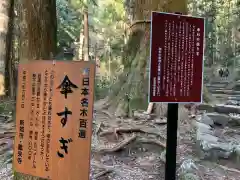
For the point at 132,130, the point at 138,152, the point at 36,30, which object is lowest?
the point at 138,152

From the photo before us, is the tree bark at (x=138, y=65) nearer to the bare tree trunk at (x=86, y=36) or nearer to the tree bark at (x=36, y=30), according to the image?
the tree bark at (x=36, y=30)

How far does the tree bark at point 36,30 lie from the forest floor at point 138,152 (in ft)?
5.12

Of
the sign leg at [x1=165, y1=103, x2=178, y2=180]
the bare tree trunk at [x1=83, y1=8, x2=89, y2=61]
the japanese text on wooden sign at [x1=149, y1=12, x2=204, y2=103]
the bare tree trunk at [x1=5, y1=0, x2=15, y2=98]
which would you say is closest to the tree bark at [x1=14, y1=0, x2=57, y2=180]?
the japanese text on wooden sign at [x1=149, y1=12, x2=204, y2=103]

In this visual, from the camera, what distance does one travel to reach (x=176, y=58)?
8.25 ft

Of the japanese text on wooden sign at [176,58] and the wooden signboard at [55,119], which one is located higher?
the japanese text on wooden sign at [176,58]

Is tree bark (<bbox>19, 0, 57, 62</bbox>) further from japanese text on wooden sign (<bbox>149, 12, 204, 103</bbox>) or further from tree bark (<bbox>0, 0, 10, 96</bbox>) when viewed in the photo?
tree bark (<bbox>0, 0, 10, 96</bbox>)

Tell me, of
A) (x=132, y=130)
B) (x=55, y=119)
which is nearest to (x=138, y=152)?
(x=132, y=130)

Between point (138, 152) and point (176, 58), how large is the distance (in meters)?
2.11

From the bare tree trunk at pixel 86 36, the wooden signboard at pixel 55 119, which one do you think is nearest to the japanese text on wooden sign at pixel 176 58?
the wooden signboard at pixel 55 119

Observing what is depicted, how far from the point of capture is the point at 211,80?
1492 centimetres

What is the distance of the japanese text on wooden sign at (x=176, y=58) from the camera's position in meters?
2.45

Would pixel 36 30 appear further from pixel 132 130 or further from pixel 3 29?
pixel 3 29

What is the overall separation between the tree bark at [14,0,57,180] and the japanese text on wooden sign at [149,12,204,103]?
105 centimetres

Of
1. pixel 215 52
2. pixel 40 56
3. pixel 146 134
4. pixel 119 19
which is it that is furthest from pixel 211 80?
pixel 40 56
